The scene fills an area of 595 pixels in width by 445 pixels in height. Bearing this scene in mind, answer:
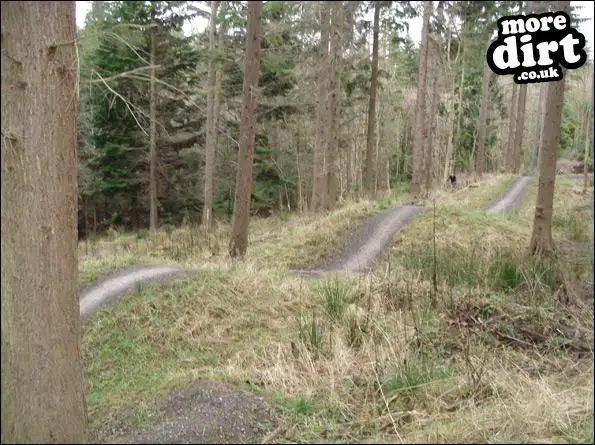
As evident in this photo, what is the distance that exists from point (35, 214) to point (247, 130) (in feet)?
26.7

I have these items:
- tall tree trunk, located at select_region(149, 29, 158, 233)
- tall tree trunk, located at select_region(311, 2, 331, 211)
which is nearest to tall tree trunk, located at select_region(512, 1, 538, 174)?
tall tree trunk, located at select_region(311, 2, 331, 211)

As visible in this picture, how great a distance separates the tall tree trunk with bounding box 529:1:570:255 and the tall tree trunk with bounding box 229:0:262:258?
5.67 meters

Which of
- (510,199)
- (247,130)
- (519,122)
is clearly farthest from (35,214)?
(519,122)

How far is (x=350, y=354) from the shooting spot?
5.30 metres

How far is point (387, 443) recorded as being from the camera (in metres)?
3.47

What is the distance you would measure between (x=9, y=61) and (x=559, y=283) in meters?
6.88

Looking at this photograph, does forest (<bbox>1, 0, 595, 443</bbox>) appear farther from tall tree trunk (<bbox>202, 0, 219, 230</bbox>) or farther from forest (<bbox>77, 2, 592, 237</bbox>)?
tall tree trunk (<bbox>202, 0, 219, 230</bbox>)

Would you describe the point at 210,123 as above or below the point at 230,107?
below

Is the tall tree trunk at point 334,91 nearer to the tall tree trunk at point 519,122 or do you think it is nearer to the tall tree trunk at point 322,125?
the tall tree trunk at point 322,125

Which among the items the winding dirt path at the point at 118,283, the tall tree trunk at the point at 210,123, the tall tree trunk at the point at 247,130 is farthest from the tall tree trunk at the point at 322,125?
the winding dirt path at the point at 118,283

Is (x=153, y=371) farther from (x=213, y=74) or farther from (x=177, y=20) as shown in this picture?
(x=177, y=20)

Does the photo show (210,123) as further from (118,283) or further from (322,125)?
(118,283)

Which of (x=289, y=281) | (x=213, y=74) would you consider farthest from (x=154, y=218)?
(x=289, y=281)

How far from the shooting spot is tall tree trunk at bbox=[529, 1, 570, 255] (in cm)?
924
